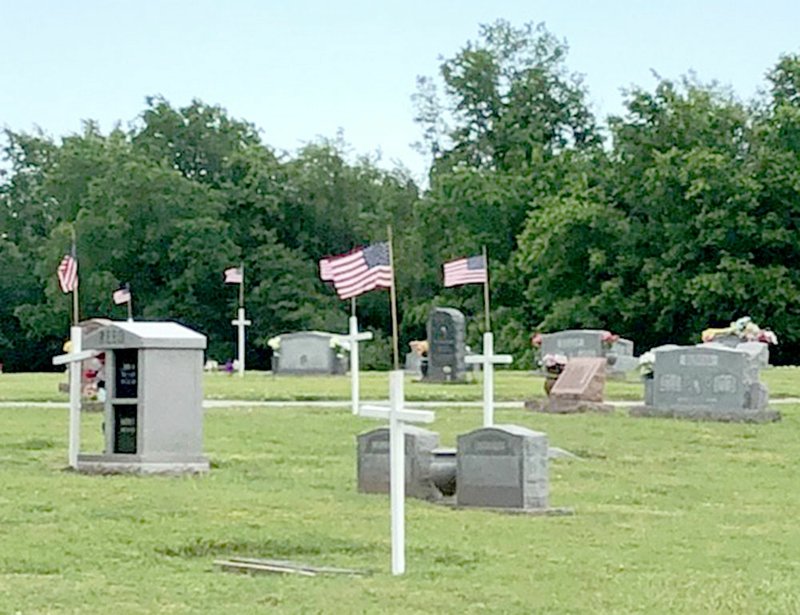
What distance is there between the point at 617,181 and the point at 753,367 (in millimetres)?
35353

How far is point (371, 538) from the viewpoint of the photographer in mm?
11930

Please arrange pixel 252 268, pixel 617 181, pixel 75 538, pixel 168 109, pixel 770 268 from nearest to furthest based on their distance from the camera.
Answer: pixel 75 538
pixel 770 268
pixel 617 181
pixel 252 268
pixel 168 109

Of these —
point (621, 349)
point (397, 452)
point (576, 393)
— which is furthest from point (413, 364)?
point (397, 452)

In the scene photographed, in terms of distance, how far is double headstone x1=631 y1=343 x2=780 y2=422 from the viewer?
25547mm

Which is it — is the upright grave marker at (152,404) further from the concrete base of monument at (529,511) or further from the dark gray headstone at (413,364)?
the dark gray headstone at (413,364)

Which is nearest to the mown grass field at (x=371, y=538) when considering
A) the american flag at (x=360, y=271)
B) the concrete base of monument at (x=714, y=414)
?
the american flag at (x=360, y=271)

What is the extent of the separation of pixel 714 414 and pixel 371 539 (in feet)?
46.9

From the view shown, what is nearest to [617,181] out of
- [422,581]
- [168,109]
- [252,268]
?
[252,268]

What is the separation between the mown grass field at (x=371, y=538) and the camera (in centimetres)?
951

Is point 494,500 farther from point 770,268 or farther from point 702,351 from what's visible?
point 770,268

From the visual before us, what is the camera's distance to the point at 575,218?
59312mm

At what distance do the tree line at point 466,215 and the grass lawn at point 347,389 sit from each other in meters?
19.7

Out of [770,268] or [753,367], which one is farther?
[770,268]

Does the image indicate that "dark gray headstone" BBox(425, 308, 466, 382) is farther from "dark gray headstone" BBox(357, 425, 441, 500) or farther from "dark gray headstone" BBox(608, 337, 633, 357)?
"dark gray headstone" BBox(357, 425, 441, 500)
